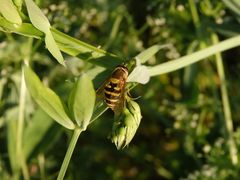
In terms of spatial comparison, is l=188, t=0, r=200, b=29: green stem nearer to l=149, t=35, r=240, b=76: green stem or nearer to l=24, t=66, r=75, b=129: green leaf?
l=149, t=35, r=240, b=76: green stem

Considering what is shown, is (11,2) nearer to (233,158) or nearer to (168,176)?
(233,158)

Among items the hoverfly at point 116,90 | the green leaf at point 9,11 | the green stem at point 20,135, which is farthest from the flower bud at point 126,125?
the green stem at point 20,135

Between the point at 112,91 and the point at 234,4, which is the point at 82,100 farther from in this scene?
the point at 234,4

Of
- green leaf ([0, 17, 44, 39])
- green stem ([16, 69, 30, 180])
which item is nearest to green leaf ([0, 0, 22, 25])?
green leaf ([0, 17, 44, 39])

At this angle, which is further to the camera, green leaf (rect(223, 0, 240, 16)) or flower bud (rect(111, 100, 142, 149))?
green leaf (rect(223, 0, 240, 16))

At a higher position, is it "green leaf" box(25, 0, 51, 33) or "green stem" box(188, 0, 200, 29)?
"green leaf" box(25, 0, 51, 33)

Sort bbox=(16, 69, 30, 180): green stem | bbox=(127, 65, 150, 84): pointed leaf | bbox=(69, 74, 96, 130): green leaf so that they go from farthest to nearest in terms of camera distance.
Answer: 1. bbox=(16, 69, 30, 180): green stem
2. bbox=(127, 65, 150, 84): pointed leaf
3. bbox=(69, 74, 96, 130): green leaf
